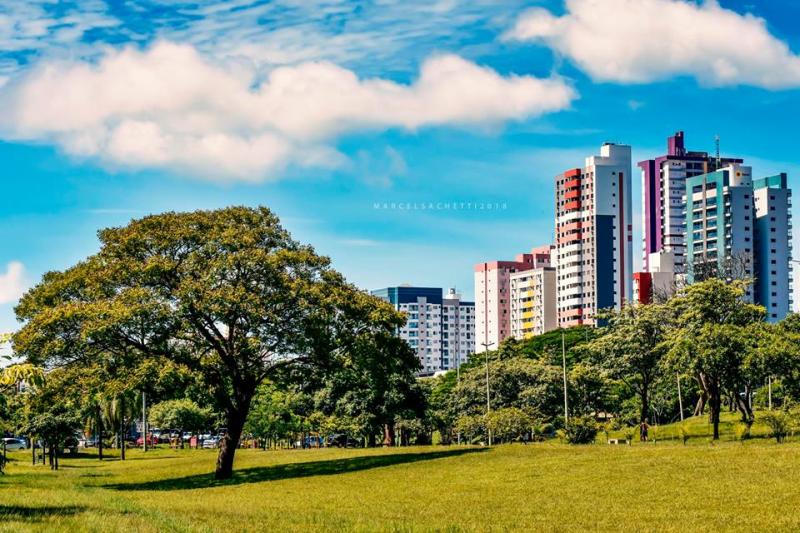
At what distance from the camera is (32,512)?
85.0ft

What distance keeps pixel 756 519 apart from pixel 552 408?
56.4m

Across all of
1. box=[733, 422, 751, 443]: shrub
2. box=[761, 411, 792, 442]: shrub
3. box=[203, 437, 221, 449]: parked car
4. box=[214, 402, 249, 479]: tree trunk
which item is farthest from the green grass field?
box=[203, 437, 221, 449]: parked car

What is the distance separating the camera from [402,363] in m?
50.6

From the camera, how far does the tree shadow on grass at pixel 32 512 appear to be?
2377 cm

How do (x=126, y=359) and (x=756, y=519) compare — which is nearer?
(x=756, y=519)

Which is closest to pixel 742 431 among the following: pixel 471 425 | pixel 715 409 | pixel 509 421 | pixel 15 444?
pixel 715 409

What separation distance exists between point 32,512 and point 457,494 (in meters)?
14.0

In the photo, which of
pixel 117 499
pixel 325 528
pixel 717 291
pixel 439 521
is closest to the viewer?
pixel 325 528

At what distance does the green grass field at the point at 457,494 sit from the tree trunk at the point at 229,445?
0.94 m

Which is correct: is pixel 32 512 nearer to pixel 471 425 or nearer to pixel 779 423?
pixel 779 423

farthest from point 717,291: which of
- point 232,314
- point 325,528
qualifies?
point 325,528

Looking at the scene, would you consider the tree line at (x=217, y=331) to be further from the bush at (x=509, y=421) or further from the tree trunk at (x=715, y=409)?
the bush at (x=509, y=421)

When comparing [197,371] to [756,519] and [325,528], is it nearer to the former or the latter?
[325,528]

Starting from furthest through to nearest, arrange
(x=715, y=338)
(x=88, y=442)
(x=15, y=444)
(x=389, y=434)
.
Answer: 1. (x=88, y=442)
2. (x=15, y=444)
3. (x=389, y=434)
4. (x=715, y=338)
